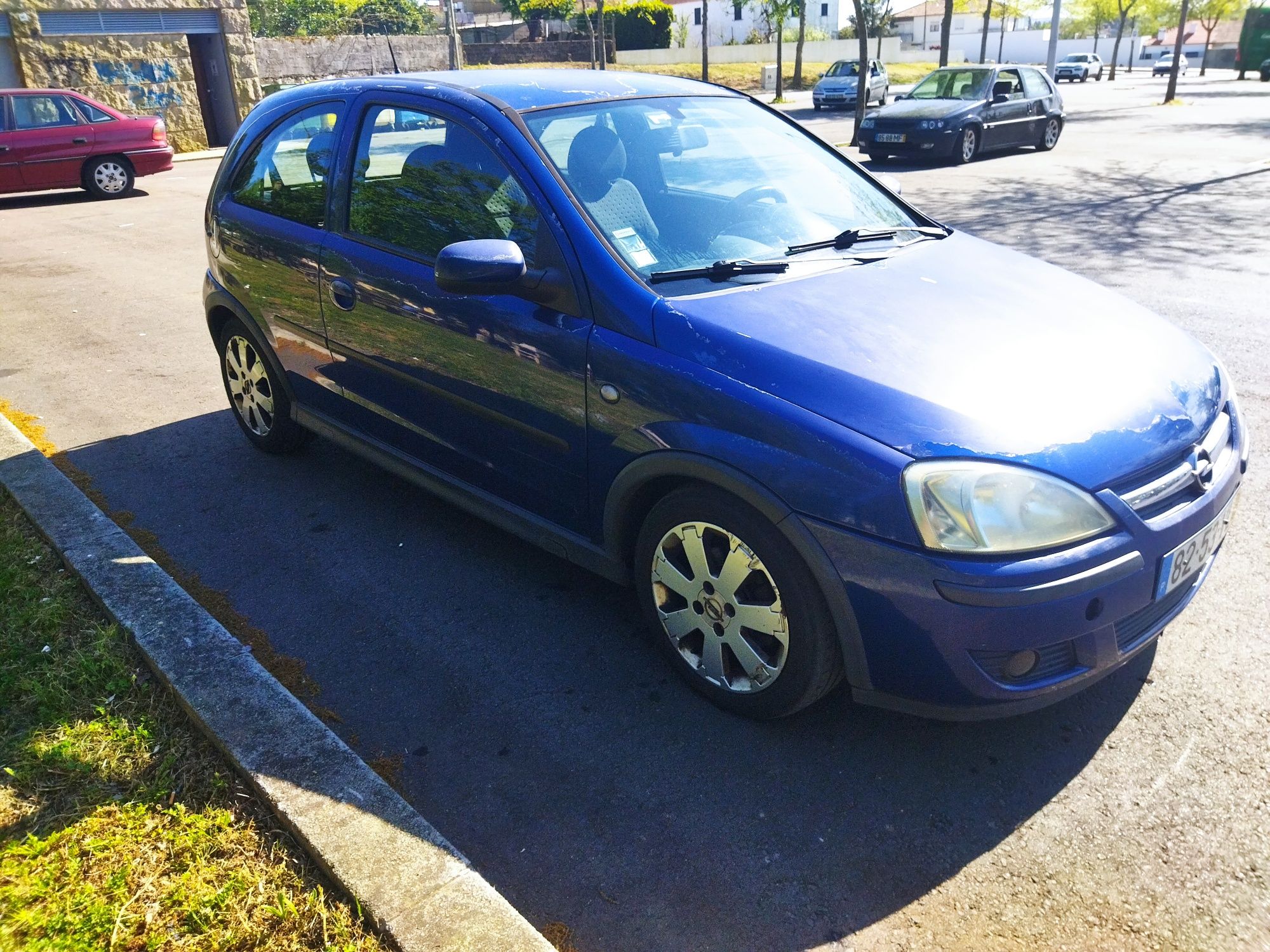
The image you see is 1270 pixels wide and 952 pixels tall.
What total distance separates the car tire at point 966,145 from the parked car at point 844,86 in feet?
49.6

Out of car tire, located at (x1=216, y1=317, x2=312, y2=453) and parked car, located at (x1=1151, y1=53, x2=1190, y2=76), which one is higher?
car tire, located at (x1=216, y1=317, x2=312, y2=453)

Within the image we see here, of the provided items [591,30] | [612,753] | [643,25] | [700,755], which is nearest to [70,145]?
[612,753]

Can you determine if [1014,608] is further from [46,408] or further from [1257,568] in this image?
[46,408]

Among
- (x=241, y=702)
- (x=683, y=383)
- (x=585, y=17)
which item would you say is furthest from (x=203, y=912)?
(x=585, y=17)

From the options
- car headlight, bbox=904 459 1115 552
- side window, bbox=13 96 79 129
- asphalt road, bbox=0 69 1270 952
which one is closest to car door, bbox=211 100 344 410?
asphalt road, bbox=0 69 1270 952

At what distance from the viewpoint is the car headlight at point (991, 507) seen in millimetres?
2463

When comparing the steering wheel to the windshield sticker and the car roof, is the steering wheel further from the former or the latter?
the car roof

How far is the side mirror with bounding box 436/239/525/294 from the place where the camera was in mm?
3119

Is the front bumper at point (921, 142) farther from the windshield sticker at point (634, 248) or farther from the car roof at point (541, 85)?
the windshield sticker at point (634, 248)

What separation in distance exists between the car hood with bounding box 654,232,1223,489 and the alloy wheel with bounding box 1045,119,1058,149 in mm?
16398

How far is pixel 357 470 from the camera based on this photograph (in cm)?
505

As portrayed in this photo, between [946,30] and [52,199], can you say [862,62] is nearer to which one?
[946,30]

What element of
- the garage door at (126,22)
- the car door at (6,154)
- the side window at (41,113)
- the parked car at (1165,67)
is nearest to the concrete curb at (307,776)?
the car door at (6,154)

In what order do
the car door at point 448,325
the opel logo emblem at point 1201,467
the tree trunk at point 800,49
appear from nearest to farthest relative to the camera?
the opel logo emblem at point 1201,467 < the car door at point 448,325 < the tree trunk at point 800,49
